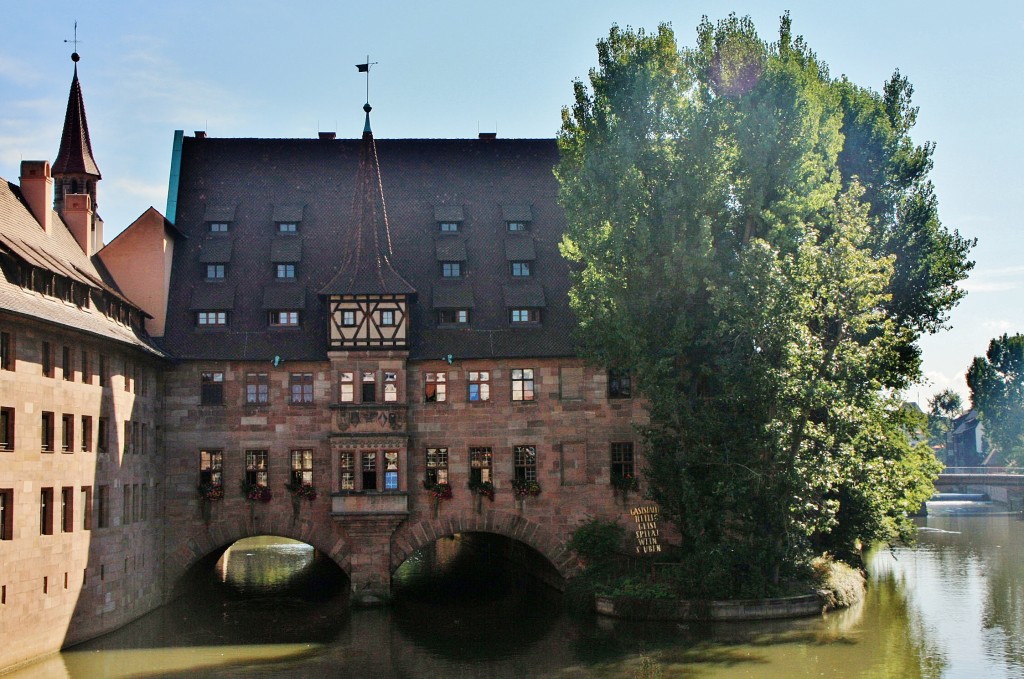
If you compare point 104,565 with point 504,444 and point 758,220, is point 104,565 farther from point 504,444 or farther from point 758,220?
point 758,220

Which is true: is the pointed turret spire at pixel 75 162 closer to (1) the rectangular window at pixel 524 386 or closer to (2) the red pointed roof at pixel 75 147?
(2) the red pointed roof at pixel 75 147

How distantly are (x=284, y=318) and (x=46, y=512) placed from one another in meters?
13.6

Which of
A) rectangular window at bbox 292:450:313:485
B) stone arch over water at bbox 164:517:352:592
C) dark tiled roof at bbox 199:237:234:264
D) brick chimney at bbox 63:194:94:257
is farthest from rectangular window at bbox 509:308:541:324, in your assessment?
brick chimney at bbox 63:194:94:257

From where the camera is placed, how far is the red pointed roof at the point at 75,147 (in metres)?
44.4

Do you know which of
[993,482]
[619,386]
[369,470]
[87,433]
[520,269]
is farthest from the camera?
[993,482]

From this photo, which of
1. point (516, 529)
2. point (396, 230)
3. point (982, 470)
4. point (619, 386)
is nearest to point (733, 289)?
point (619, 386)

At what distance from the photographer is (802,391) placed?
36.1 m

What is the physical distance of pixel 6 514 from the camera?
1158 inches

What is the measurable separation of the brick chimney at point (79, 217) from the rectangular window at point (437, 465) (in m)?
13.5

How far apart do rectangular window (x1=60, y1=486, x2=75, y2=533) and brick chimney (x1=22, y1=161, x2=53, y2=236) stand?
29.1 ft

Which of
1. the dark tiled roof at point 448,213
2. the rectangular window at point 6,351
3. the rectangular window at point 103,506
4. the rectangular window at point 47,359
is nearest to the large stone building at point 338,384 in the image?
the dark tiled roof at point 448,213

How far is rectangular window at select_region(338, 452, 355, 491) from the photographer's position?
41531mm

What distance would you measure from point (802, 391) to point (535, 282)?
12.5 m

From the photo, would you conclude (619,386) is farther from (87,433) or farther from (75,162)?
(75,162)
